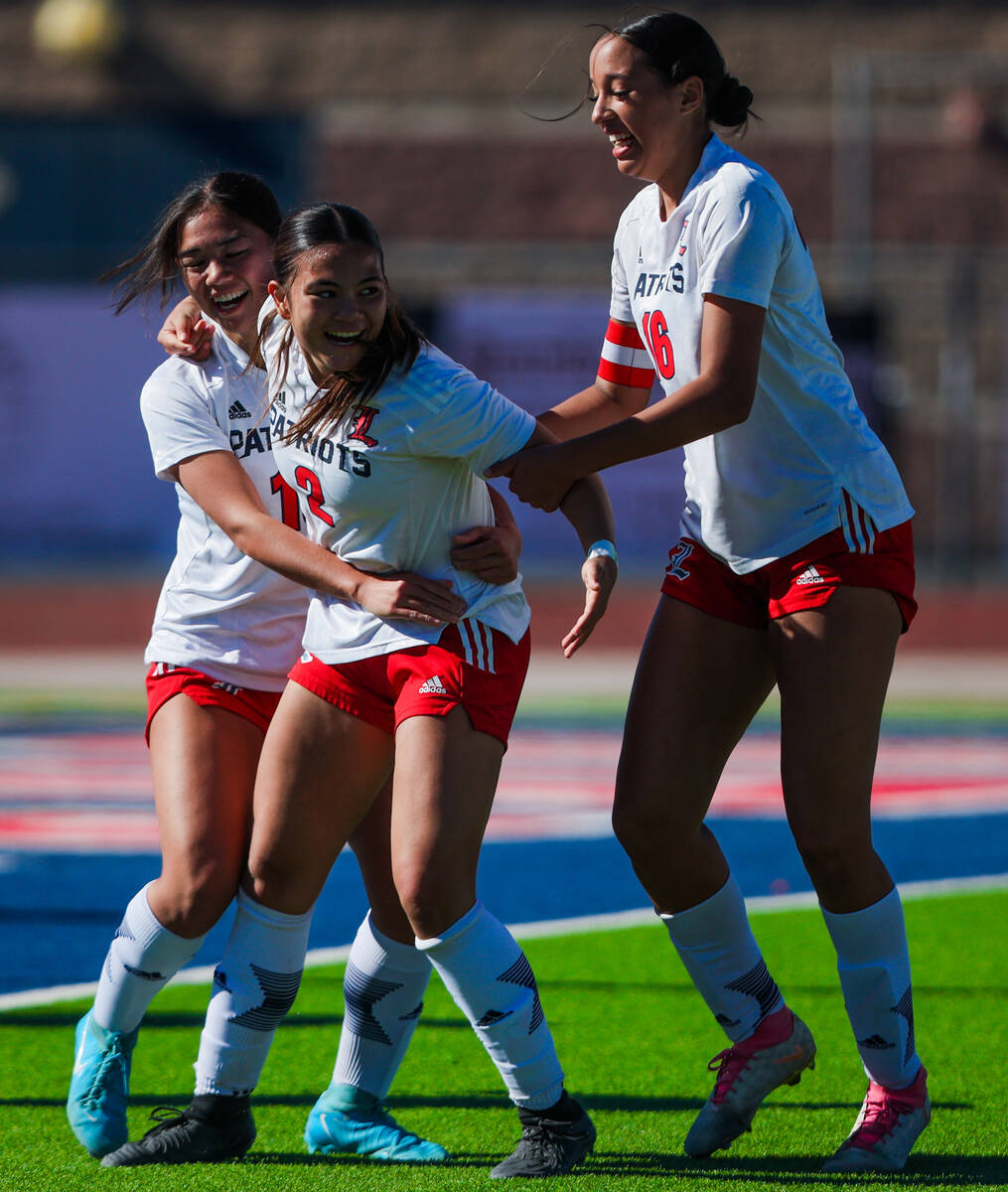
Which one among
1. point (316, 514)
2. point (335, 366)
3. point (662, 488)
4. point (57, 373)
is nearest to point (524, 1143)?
point (316, 514)

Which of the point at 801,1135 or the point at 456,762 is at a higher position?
the point at 456,762

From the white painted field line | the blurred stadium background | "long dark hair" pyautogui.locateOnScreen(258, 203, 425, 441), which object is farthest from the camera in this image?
the blurred stadium background

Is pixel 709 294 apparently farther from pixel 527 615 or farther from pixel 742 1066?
pixel 742 1066

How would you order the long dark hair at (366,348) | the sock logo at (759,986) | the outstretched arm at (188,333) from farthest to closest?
the outstretched arm at (188,333), the sock logo at (759,986), the long dark hair at (366,348)

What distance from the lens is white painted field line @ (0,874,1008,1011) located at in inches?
229

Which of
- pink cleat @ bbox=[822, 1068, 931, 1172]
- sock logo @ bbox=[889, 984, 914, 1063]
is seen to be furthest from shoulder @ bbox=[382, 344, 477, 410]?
pink cleat @ bbox=[822, 1068, 931, 1172]

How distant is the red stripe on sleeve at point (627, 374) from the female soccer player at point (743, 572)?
0.27m

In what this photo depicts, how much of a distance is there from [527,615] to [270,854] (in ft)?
2.60

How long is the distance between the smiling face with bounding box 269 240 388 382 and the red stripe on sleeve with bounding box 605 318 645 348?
74 centimetres

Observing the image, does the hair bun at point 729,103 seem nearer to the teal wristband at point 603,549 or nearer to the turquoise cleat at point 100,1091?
the teal wristband at point 603,549

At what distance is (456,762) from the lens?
3744 mm

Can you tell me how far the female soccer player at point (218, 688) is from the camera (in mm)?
4059

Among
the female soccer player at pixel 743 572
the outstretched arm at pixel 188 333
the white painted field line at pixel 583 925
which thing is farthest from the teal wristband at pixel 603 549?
the white painted field line at pixel 583 925

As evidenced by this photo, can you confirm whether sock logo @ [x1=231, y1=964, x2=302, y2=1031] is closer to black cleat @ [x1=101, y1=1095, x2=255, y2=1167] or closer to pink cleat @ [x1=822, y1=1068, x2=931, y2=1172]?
black cleat @ [x1=101, y1=1095, x2=255, y2=1167]
